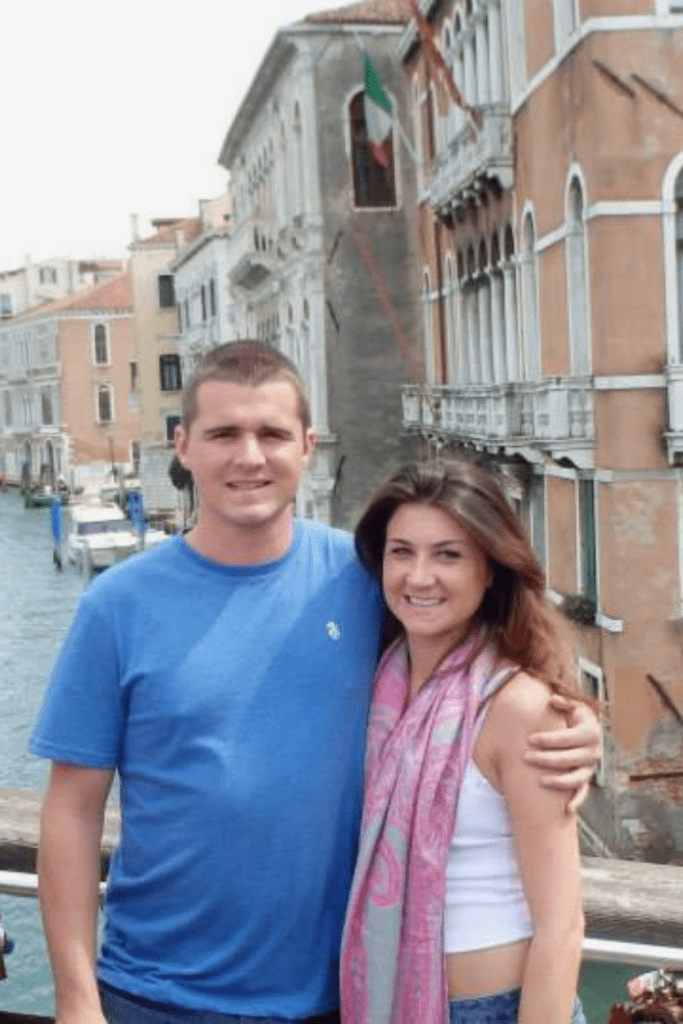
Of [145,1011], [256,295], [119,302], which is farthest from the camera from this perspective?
[119,302]

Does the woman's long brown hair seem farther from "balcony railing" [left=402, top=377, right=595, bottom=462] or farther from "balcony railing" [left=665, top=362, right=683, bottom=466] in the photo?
"balcony railing" [left=402, top=377, right=595, bottom=462]

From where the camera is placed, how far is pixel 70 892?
4.81ft

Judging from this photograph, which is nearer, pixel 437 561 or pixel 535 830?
pixel 535 830

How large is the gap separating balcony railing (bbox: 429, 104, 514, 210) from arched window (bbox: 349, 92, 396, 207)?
Answer: 10.8 ft

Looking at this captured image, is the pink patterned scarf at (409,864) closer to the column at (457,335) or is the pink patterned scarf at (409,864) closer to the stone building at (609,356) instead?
the stone building at (609,356)

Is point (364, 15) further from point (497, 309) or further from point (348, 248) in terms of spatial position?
point (497, 309)

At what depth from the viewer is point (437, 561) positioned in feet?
4.86

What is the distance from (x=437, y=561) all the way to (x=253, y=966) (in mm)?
422

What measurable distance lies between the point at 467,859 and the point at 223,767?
241 mm

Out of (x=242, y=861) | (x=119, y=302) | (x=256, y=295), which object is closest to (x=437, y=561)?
(x=242, y=861)

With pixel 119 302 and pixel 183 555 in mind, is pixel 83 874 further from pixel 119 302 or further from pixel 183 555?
pixel 119 302

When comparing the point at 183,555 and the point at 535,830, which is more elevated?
the point at 183,555

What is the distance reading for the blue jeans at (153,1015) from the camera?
1441 millimetres

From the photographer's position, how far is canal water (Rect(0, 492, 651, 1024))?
201 cm
